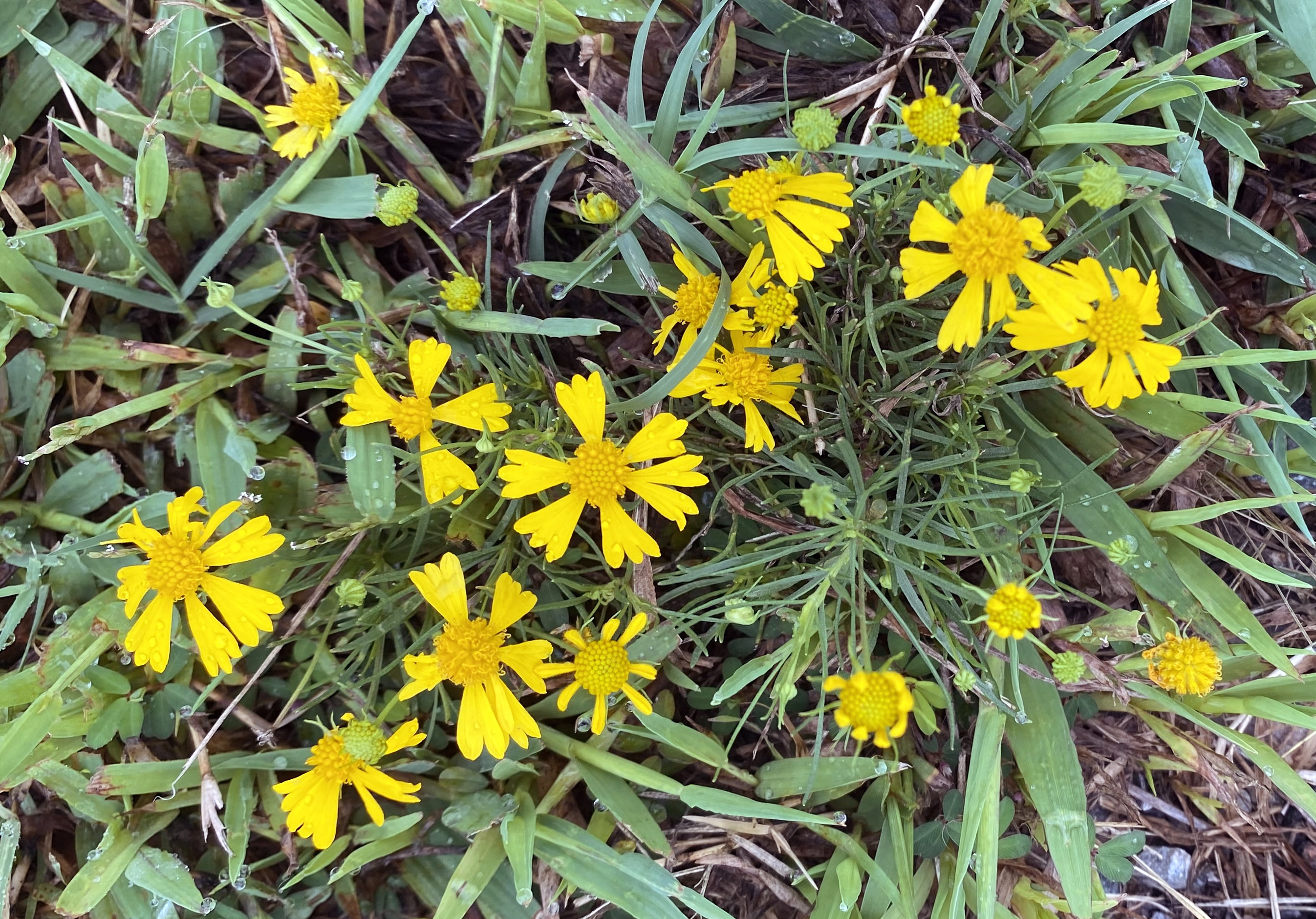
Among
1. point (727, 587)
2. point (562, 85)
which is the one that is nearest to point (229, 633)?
point (727, 587)

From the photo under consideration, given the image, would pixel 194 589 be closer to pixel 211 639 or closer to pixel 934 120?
pixel 211 639

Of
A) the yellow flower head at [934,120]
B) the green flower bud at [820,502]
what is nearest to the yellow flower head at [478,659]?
the green flower bud at [820,502]

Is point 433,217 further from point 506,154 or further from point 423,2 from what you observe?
point 423,2

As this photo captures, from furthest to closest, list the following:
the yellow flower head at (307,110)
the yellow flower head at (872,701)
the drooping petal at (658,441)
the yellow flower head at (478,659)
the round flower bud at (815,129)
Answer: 1. the yellow flower head at (307,110)
2. the yellow flower head at (478,659)
3. the drooping petal at (658,441)
4. the round flower bud at (815,129)
5. the yellow flower head at (872,701)

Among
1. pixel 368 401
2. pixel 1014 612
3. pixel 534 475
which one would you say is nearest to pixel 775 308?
pixel 534 475

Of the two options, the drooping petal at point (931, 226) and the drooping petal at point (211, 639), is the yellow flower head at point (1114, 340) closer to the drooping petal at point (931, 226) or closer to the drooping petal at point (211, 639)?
the drooping petal at point (931, 226)

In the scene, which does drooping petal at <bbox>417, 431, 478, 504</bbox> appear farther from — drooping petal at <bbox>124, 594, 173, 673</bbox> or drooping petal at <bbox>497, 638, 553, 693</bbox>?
drooping petal at <bbox>124, 594, 173, 673</bbox>

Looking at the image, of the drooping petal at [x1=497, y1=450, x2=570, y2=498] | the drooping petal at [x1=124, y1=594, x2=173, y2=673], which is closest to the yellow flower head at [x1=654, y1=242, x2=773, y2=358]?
the drooping petal at [x1=497, y1=450, x2=570, y2=498]
